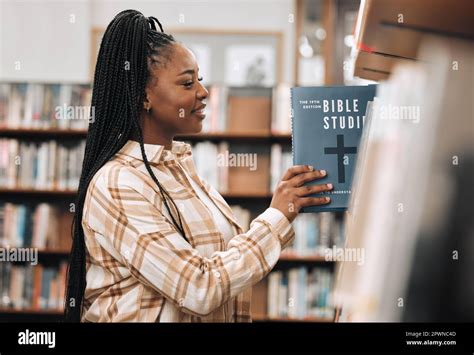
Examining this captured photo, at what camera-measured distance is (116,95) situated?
1.13 m

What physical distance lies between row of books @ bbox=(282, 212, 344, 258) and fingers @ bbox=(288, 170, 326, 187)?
2.31 meters

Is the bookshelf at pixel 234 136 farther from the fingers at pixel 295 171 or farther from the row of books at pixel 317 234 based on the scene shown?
the fingers at pixel 295 171

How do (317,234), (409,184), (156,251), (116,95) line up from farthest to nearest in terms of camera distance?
(317,234) → (116,95) → (156,251) → (409,184)

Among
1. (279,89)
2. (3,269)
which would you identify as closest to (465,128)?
(279,89)

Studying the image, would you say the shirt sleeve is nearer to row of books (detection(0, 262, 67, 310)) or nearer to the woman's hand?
the woman's hand

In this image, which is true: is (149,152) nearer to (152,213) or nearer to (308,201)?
(152,213)

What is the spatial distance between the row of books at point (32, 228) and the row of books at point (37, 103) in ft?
1.35

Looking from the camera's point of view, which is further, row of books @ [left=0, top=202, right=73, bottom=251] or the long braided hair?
row of books @ [left=0, top=202, right=73, bottom=251]

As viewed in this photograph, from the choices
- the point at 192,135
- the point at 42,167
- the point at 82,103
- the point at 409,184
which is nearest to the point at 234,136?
the point at 192,135

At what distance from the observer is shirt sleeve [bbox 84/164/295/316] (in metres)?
1.03

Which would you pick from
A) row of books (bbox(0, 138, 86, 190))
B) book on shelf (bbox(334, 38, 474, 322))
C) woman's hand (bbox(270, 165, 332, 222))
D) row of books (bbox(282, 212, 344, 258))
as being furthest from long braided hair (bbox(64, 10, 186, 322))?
row of books (bbox(0, 138, 86, 190))

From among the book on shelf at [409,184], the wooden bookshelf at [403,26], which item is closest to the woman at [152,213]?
the book on shelf at [409,184]

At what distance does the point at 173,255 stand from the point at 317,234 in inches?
96.3

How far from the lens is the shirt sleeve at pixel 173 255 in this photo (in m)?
1.03
